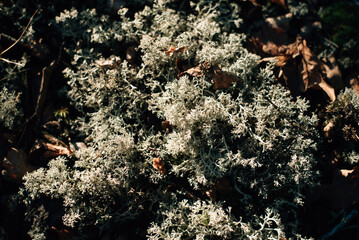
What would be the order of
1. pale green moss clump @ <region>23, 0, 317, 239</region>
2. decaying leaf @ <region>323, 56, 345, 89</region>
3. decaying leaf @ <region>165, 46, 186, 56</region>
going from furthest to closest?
1. decaying leaf @ <region>323, 56, 345, 89</region>
2. decaying leaf @ <region>165, 46, 186, 56</region>
3. pale green moss clump @ <region>23, 0, 317, 239</region>

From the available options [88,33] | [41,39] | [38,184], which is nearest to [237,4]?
[88,33]

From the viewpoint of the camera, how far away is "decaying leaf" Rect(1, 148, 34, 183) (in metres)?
3.97

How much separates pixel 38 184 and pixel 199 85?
2410mm

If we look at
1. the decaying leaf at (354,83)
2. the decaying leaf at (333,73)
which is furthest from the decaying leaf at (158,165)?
the decaying leaf at (354,83)

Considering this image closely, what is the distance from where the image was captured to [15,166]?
398 centimetres

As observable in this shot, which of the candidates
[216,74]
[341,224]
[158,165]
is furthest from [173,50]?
[341,224]

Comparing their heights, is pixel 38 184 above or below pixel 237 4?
below

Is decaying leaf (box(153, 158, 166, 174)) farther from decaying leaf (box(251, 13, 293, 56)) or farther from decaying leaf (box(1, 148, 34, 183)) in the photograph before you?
decaying leaf (box(251, 13, 293, 56))

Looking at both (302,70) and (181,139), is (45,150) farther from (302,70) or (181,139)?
(302,70)

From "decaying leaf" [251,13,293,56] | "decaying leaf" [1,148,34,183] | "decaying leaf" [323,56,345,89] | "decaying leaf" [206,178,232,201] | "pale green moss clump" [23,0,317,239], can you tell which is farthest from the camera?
"decaying leaf" [251,13,293,56]

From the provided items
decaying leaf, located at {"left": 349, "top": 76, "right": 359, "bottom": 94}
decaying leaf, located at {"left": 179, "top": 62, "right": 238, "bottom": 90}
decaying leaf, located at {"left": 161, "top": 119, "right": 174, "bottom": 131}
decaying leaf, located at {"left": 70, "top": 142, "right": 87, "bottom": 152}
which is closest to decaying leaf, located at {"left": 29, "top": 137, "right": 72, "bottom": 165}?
decaying leaf, located at {"left": 70, "top": 142, "right": 87, "bottom": 152}

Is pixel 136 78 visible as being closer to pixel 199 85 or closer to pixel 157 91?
pixel 157 91

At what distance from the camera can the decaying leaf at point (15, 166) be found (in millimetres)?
3969

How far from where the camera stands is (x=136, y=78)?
4004 millimetres
